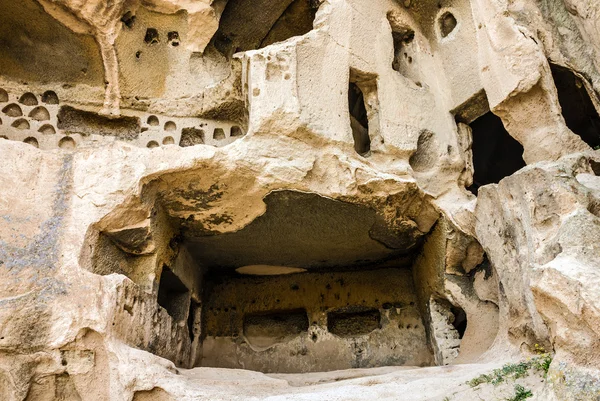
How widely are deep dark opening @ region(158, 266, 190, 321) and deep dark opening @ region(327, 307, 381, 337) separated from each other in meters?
1.97

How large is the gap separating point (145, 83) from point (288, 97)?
207 centimetres

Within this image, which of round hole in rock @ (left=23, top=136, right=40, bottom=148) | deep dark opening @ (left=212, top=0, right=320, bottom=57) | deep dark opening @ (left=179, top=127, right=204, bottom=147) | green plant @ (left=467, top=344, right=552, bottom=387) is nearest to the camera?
green plant @ (left=467, top=344, right=552, bottom=387)

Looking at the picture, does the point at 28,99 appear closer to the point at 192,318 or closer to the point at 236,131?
the point at 236,131

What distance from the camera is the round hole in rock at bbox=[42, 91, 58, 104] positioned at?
6.20 m

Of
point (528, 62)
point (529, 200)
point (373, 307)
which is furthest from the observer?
point (373, 307)

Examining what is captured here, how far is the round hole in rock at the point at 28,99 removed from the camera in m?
6.11

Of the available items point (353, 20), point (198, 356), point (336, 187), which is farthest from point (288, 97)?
point (198, 356)

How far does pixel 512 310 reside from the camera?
4.59 m

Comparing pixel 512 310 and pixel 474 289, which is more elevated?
pixel 474 289

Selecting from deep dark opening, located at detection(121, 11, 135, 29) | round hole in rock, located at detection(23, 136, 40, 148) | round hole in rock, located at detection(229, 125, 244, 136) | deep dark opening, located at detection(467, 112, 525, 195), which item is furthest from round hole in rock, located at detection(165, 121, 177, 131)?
deep dark opening, located at detection(467, 112, 525, 195)

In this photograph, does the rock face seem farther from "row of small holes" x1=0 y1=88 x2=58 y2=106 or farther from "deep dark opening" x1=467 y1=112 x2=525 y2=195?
"deep dark opening" x1=467 y1=112 x2=525 y2=195

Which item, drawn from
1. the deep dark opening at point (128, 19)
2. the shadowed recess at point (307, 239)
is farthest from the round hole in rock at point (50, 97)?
the shadowed recess at point (307, 239)

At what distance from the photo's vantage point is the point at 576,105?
7.05 meters

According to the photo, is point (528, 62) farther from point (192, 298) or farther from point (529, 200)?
point (192, 298)
